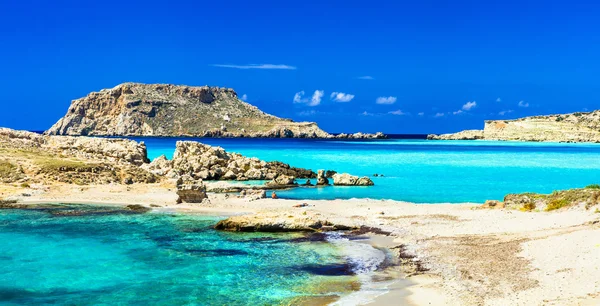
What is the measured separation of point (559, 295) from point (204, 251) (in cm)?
1168

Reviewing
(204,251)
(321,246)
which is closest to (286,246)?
(321,246)

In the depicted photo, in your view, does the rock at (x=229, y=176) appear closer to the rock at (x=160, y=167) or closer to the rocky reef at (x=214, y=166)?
the rocky reef at (x=214, y=166)

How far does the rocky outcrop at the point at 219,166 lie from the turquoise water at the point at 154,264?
2381 centimetres

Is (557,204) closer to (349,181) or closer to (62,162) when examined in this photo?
(349,181)

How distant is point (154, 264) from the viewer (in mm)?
18109

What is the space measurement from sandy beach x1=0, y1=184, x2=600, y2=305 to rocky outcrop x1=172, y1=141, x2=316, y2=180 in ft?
52.3

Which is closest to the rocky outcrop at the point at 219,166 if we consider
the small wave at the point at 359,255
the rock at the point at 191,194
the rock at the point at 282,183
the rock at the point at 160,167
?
the rock at the point at 160,167

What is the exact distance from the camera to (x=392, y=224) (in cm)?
2423

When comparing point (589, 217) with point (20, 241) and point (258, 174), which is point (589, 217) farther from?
point (258, 174)

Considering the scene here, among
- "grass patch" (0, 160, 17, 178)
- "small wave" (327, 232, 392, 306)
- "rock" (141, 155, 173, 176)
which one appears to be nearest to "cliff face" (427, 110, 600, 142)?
"rock" (141, 155, 173, 176)

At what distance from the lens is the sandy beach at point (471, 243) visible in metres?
13.3

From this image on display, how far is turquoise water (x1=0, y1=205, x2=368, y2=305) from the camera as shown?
1480 cm

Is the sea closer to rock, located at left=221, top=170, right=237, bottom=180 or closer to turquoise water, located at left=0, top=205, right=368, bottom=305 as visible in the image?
turquoise water, located at left=0, top=205, right=368, bottom=305

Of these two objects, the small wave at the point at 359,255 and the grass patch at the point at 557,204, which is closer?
the small wave at the point at 359,255
